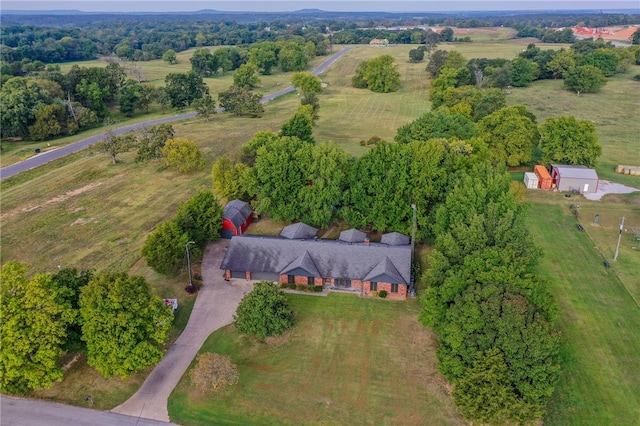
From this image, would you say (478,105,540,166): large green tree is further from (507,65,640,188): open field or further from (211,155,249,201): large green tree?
(211,155,249,201): large green tree

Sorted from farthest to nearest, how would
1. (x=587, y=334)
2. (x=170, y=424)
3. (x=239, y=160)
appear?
(x=239, y=160)
(x=587, y=334)
(x=170, y=424)

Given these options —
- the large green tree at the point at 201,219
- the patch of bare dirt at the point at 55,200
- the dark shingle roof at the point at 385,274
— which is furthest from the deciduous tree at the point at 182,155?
the dark shingle roof at the point at 385,274

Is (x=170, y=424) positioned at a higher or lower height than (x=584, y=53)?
lower

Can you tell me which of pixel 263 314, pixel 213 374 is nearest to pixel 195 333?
pixel 263 314

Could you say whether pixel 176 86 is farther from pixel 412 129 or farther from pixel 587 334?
pixel 587 334

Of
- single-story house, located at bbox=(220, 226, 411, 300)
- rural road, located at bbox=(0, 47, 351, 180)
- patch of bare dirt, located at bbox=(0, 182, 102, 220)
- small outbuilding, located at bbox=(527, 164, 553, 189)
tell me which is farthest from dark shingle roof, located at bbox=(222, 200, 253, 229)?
rural road, located at bbox=(0, 47, 351, 180)

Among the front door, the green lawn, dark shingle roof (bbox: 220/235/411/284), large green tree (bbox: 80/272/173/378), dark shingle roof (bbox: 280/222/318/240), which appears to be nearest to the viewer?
the green lawn

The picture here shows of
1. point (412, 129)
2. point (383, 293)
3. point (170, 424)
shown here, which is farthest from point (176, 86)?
point (170, 424)
